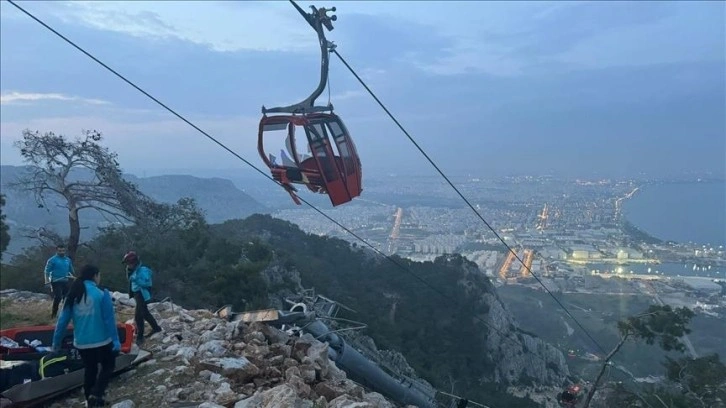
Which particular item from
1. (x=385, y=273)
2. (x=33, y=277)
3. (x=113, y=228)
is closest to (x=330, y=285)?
(x=385, y=273)

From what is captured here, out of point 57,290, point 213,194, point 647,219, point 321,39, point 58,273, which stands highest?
point 321,39

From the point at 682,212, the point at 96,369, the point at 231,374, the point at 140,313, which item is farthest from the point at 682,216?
the point at 96,369

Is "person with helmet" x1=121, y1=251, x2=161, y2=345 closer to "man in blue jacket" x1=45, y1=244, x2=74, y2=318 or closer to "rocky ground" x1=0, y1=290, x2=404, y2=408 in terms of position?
"rocky ground" x1=0, y1=290, x2=404, y2=408

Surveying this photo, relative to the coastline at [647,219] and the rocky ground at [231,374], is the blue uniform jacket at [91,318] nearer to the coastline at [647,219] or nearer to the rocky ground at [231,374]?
the rocky ground at [231,374]

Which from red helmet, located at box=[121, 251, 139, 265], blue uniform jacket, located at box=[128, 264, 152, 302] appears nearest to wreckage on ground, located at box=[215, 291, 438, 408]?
blue uniform jacket, located at box=[128, 264, 152, 302]

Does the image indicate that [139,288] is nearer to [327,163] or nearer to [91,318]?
[91,318]
